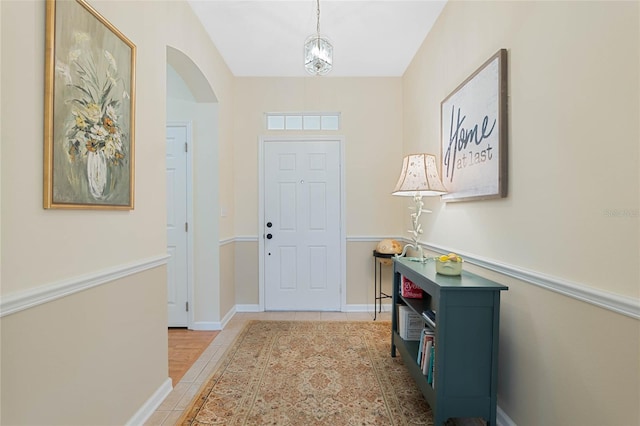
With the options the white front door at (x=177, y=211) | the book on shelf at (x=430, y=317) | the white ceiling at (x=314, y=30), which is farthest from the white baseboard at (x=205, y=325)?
the white ceiling at (x=314, y=30)

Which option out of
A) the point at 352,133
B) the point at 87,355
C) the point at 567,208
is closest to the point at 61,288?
the point at 87,355

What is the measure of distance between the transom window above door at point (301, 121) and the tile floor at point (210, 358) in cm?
220

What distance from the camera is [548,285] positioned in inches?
51.5

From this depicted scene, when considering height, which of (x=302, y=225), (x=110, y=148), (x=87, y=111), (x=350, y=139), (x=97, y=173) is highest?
(x=350, y=139)

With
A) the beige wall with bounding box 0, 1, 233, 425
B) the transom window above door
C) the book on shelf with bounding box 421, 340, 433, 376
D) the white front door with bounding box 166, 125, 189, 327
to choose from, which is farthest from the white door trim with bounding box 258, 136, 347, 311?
the book on shelf with bounding box 421, 340, 433, 376

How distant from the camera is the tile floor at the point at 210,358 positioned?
1.83 m

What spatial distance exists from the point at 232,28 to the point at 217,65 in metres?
0.47

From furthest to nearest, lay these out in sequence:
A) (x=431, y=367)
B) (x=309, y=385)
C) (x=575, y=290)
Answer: (x=309, y=385) → (x=431, y=367) → (x=575, y=290)

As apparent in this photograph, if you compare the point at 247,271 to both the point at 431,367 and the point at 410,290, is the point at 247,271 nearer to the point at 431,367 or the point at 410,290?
the point at 410,290

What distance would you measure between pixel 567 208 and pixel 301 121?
293 centimetres

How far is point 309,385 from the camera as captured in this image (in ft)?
6.81

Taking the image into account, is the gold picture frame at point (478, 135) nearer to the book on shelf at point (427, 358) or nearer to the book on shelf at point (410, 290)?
the book on shelf at point (410, 290)

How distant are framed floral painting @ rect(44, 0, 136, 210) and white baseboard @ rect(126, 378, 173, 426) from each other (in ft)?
3.77

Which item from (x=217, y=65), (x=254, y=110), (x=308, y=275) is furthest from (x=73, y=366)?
(x=254, y=110)
